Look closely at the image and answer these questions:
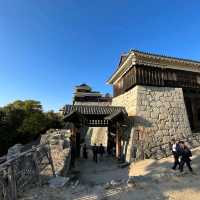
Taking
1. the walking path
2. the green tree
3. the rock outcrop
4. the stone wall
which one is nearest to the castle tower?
the stone wall

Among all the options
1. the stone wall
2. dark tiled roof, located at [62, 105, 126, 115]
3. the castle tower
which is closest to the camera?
the stone wall

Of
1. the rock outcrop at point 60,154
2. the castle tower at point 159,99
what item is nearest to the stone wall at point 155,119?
the castle tower at point 159,99

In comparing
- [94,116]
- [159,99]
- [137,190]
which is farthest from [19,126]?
[137,190]

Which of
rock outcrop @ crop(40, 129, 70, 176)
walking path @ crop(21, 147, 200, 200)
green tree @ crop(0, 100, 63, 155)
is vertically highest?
green tree @ crop(0, 100, 63, 155)

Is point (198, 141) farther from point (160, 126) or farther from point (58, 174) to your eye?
point (58, 174)

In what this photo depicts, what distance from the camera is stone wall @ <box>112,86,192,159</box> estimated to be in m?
12.8

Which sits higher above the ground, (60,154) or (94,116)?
(94,116)

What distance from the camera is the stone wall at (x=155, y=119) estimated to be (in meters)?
12.8

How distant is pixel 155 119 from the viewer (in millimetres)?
13789

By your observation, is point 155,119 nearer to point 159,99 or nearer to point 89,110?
point 159,99

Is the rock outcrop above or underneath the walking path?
above

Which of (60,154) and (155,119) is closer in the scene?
(60,154)

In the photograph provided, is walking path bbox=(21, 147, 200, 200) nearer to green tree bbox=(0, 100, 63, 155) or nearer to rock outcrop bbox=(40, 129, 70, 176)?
rock outcrop bbox=(40, 129, 70, 176)

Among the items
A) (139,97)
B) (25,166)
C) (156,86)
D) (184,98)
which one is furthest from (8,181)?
(184,98)
